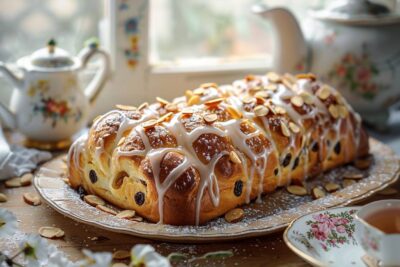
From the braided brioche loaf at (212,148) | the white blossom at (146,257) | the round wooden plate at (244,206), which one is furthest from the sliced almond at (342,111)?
the white blossom at (146,257)

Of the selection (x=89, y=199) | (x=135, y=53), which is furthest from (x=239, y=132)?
(x=135, y=53)

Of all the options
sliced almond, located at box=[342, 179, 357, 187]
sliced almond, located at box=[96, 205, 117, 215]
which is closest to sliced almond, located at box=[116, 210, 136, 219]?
sliced almond, located at box=[96, 205, 117, 215]

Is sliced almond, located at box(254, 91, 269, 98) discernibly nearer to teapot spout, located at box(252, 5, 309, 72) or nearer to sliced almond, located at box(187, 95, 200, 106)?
sliced almond, located at box(187, 95, 200, 106)

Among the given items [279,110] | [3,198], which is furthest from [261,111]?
[3,198]

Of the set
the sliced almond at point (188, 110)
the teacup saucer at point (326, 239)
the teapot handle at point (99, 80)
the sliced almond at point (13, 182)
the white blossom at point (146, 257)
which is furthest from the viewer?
the teapot handle at point (99, 80)

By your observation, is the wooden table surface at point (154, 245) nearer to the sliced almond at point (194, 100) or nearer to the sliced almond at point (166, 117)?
the sliced almond at point (166, 117)

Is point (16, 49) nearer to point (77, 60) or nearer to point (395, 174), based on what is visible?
point (77, 60)
